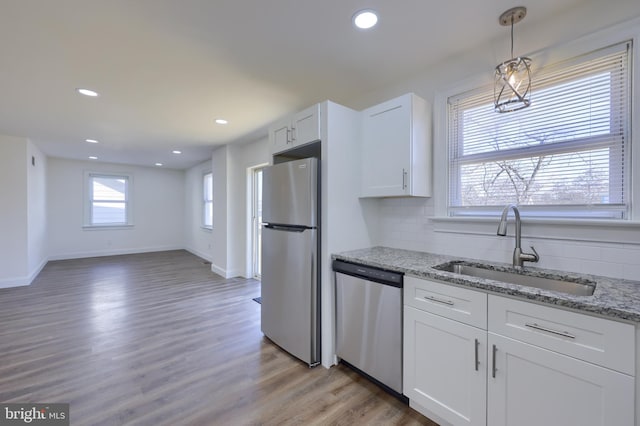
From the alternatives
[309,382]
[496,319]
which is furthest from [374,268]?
[309,382]

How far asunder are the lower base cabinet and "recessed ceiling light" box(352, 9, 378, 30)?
1.65 meters

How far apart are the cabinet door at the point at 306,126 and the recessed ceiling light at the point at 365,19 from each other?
649 mm

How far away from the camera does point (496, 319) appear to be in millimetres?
1409

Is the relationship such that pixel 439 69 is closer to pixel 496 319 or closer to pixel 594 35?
pixel 594 35

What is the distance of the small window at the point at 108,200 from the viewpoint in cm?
703

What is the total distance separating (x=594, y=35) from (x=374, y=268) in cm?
188

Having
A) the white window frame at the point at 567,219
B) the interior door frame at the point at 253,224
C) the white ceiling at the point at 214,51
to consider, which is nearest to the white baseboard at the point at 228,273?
the interior door frame at the point at 253,224

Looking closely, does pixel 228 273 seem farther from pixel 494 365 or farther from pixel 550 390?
pixel 550 390

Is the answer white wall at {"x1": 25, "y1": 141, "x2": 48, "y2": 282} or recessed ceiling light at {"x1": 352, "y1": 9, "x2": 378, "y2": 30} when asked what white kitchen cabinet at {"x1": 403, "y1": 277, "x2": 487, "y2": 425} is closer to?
recessed ceiling light at {"x1": 352, "y1": 9, "x2": 378, "y2": 30}

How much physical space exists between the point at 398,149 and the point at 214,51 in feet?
5.16

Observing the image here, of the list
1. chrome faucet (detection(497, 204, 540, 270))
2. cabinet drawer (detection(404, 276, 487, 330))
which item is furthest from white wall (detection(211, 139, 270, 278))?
chrome faucet (detection(497, 204, 540, 270))

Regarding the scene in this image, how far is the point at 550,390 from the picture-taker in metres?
1.24

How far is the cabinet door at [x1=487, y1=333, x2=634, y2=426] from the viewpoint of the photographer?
110 centimetres

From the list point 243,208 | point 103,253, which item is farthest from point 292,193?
point 103,253
